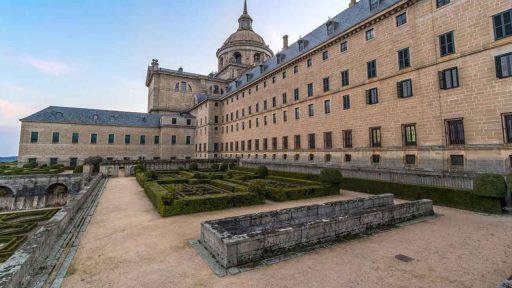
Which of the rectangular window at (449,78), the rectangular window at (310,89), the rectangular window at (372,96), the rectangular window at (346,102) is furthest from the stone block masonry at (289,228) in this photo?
the rectangular window at (310,89)

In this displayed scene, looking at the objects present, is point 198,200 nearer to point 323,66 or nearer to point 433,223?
point 433,223

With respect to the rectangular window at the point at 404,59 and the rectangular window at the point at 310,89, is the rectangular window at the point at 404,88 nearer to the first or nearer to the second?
the rectangular window at the point at 404,59

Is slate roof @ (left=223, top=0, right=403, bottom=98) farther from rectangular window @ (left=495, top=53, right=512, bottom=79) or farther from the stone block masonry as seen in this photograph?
the stone block masonry

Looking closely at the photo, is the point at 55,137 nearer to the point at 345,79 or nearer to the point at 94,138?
the point at 94,138

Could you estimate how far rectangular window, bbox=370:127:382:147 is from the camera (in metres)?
21.6

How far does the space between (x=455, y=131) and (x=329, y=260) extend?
16.8 metres

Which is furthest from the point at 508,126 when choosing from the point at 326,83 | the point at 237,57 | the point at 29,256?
the point at 237,57

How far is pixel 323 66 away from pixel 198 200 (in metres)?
22.7

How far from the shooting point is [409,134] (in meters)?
19.5

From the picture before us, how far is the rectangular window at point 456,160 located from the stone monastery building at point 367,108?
56 millimetres

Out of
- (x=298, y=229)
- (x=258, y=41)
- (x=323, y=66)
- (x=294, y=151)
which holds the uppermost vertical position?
(x=258, y=41)

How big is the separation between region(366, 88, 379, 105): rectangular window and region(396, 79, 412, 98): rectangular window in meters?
2.00

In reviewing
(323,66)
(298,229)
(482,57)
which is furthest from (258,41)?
(298,229)

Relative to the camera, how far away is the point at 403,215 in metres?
9.70
